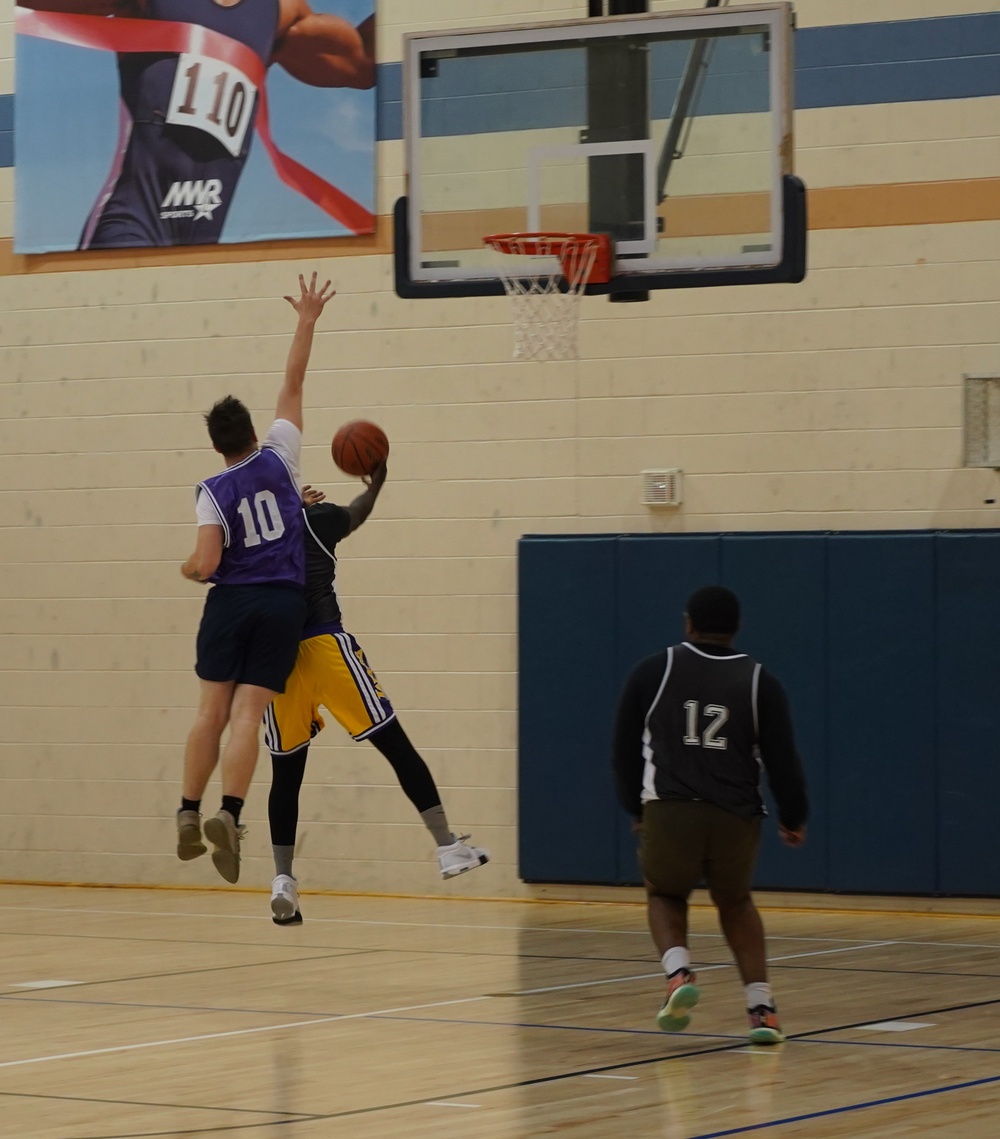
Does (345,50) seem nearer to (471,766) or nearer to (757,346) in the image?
(757,346)

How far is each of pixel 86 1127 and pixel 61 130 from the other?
27.1 ft

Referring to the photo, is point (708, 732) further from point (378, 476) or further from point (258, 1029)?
point (378, 476)

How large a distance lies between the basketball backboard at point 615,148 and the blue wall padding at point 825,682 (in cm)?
263

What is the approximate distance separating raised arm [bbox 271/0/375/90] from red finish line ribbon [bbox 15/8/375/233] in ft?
0.73

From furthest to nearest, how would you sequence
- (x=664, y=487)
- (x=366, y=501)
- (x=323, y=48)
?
(x=323, y=48) → (x=664, y=487) → (x=366, y=501)

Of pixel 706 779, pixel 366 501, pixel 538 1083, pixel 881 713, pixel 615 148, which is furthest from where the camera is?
pixel 881 713

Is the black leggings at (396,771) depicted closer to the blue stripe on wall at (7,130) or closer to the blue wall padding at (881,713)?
the blue wall padding at (881,713)

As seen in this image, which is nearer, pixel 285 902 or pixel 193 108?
pixel 285 902

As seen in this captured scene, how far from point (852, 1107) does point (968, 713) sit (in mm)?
5228

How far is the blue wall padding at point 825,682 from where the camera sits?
10.1 metres

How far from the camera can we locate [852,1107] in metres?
5.18

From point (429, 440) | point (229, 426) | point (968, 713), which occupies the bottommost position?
point (968, 713)

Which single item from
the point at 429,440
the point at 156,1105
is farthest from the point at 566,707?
the point at 156,1105

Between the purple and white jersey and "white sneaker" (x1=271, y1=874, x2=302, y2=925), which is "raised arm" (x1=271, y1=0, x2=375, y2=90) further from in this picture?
"white sneaker" (x1=271, y1=874, x2=302, y2=925)
